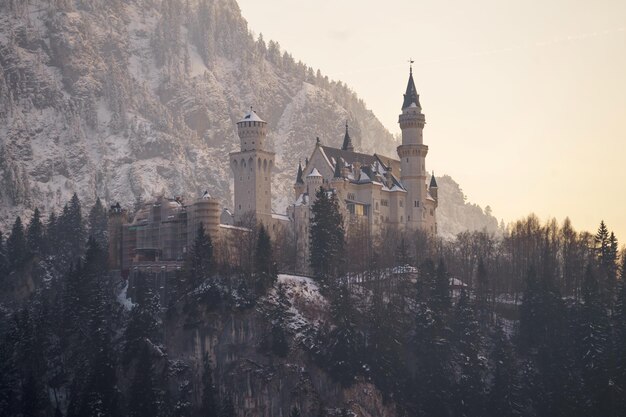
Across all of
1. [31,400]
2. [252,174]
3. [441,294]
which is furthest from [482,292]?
[31,400]

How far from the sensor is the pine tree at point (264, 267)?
136 meters

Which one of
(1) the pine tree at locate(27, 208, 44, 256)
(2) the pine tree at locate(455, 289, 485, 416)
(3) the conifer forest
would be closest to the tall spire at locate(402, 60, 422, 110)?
(3) the conifer forest

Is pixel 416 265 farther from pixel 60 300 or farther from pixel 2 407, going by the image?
pixel 2 407

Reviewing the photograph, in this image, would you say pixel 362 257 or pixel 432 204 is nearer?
pixel 362 257

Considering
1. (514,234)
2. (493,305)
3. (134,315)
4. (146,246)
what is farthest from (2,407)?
(514,234)

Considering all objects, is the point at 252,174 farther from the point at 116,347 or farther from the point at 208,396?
the point at 208,396

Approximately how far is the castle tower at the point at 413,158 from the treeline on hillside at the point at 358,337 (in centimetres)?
2383

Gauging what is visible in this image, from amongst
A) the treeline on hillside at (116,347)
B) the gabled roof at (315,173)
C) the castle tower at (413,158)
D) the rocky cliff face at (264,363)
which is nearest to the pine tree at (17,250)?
the treeline on hillside at (116,347)

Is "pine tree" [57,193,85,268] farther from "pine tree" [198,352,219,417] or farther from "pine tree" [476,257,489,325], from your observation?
"pine tree" [476,257,489,325]

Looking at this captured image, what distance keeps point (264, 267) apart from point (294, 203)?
3630 centimetres

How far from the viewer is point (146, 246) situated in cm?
14712

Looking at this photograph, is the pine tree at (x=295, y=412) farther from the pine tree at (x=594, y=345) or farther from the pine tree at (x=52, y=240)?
the pine tree at (x=52, y=240)

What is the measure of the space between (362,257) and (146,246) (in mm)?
27356

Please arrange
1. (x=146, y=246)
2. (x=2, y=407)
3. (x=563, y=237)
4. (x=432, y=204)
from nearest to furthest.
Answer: (x=2, y=407) < (x=146, y=246) < (x=563, y=237) < (x=432, y=204)
